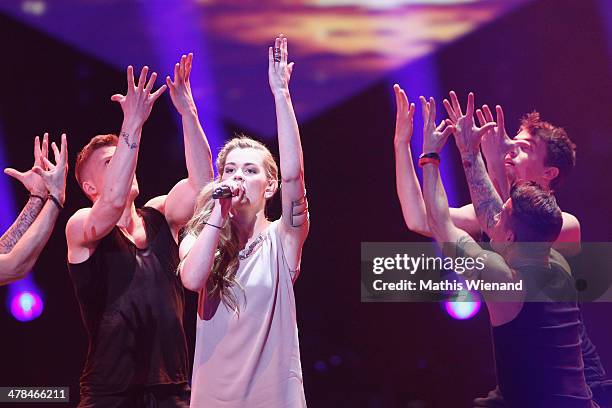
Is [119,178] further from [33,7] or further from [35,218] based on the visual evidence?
[33,7]

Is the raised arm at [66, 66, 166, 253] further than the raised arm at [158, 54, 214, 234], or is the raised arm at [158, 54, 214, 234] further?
the raised arm at [158, 54, 214, 234]

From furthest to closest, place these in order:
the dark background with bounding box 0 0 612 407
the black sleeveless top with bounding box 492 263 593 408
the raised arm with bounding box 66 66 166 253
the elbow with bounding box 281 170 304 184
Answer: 1. the dark background with bounding box 0 0 612 407
2. the raised arm with bounding box 66 66 166 253
3. the black sleeveless top with bounding box 492 263 593 408
4. the elbow with bounding box 281 170 304 184

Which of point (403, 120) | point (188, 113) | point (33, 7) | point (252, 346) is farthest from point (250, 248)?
point (33, 7)

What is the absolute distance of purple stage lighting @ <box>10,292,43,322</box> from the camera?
4402 mm

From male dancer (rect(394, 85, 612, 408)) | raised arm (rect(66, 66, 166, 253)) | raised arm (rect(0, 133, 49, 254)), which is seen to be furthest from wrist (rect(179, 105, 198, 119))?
male dancer (rect(394, 85, 612, 408))

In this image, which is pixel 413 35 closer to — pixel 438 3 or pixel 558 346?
pixel 438 3

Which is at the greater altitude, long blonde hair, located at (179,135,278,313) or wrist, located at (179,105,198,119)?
wrist, located at (179,105,198,119)

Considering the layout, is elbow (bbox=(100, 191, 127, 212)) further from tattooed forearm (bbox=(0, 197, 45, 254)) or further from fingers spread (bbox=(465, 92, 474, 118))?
fingers spread (bbox=(465, 92, 474, 118))

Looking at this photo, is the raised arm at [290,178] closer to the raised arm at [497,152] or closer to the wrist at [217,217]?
the wrist at [217,217]

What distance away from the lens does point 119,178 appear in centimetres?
302

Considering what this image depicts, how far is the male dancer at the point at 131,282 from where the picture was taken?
3.07 m

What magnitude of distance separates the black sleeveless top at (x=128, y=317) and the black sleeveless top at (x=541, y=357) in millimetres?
1285

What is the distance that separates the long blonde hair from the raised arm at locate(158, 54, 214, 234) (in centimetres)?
31

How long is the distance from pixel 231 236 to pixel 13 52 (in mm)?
2319
